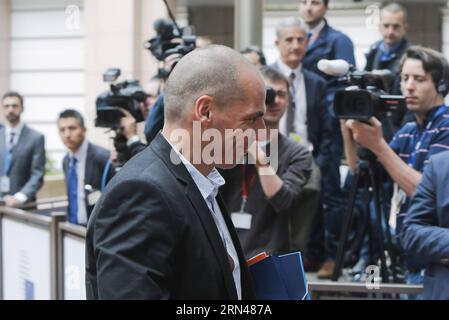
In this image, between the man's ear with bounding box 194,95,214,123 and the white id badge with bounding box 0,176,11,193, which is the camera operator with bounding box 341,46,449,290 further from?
the white id badge with bounding box 0,176,11,193

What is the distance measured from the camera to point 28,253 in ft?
19.9

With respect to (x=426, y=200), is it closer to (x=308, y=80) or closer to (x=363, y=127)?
(x=363, y=127)

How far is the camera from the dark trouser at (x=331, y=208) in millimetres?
5469

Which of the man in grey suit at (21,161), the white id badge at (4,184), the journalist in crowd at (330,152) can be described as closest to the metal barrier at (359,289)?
the journalist in crowd at (330,152)

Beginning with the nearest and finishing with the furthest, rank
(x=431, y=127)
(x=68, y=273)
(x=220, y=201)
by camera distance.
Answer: (x=220, y=201), (x=431, y=127), (x=68, y=273)

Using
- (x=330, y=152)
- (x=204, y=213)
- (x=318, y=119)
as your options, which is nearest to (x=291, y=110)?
(x=318, y=119)

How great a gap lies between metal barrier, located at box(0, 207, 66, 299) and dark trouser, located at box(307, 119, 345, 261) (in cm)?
173

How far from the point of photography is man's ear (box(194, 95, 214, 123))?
2.19 metres

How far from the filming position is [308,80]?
5547 mm

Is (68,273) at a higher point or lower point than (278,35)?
lower

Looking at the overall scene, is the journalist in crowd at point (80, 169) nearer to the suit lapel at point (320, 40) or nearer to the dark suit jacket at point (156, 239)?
the suit lapel at point (320, 40)

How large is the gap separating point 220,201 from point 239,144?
249mm

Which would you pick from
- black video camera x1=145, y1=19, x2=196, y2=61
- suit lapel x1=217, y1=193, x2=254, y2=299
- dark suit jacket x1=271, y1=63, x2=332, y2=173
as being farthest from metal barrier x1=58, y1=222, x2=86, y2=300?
A: suit lapel x1=217, y1=193, x2=254, y2=299

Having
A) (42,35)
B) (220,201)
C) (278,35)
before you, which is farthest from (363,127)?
(42,35)
